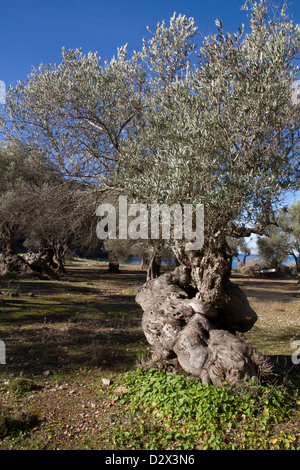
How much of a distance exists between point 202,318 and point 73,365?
3.07 meters

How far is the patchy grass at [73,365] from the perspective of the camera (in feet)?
14.5

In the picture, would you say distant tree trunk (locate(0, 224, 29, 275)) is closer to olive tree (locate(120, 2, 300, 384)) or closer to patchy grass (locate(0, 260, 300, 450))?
patchy grass (locate(0, 260, 300, 450))

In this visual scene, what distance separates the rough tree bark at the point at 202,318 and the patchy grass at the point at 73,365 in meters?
1.17

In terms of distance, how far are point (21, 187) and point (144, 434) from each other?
15603mm

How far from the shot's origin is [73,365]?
6863 mm

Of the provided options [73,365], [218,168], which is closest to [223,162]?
[218,168]

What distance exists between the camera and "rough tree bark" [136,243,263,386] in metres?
5.18

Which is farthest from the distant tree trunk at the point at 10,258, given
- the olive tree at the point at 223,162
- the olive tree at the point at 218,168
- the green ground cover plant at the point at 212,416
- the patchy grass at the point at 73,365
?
the green ground cover plant at the point at 212,416

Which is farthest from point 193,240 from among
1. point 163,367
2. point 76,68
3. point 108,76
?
point 76,68

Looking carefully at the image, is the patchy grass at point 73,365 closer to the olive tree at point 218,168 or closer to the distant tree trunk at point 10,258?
the olive tree at point 218,168

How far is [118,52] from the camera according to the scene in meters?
9.41

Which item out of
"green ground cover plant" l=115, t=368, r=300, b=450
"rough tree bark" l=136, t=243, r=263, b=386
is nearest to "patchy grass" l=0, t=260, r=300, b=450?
"green ground cover plant" l=115, t=368, r=300, b=450

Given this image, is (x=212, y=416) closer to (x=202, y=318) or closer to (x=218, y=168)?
(x=202, y=318)
